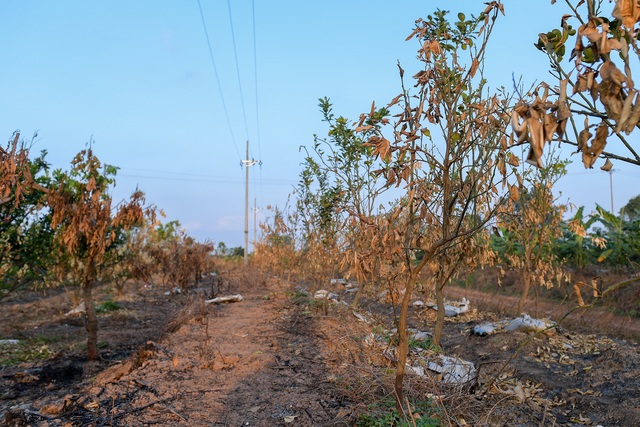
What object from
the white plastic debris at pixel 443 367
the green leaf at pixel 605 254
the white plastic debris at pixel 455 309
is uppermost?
the green leaf at pixel 605 254

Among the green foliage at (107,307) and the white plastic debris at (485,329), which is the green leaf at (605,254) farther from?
the green foliage at (107,307)

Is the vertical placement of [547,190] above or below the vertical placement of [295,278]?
above

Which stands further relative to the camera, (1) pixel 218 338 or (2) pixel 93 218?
(1) pixel 218 338

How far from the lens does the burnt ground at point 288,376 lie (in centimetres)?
436

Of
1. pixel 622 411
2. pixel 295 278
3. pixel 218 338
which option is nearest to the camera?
pixel 622 411

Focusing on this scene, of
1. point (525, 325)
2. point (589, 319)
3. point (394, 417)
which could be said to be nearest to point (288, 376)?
point (394, 417)

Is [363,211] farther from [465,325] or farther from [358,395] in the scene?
[358,395]

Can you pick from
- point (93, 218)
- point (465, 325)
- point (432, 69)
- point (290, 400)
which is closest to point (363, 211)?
point (465, 325)

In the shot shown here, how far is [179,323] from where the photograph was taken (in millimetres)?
8242

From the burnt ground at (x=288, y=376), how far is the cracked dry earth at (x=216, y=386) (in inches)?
0.6

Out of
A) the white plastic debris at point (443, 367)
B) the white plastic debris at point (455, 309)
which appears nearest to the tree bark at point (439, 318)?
the white plastic debris at point (443, 367)

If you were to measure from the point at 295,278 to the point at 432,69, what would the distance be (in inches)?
561

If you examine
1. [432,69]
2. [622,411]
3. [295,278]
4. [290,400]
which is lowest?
[622,411]

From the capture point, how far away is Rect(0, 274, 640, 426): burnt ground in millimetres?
4355
